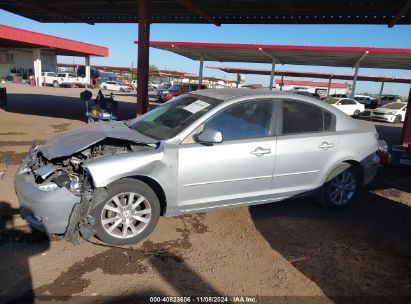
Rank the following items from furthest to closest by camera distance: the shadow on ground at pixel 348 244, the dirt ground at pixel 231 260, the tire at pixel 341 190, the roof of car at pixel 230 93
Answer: the tire at pixel 341 190
the roof of car at pixel 230 93
the shadow on ground at pixel 348 244
the dirt ground at pixel 231 260

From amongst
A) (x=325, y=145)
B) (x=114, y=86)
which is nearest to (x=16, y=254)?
(x=325, y=145)

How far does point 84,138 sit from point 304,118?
111 inches

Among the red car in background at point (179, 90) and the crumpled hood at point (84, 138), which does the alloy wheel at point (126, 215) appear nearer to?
the crumpled hood at point (84, 138)

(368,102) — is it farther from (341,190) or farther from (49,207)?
(49,207)

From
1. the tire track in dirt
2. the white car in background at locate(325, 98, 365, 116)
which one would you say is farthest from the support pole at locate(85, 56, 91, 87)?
the tire track in dirt

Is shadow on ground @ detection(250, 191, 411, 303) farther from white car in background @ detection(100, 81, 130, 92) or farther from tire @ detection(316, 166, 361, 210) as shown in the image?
white car in background @ detection(100, 81, 130, 92)

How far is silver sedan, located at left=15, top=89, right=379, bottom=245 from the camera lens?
3504mm

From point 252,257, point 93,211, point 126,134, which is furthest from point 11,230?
point 252,257

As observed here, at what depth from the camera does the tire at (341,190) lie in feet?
16.2

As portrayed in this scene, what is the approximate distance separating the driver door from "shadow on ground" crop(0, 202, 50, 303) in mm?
1598

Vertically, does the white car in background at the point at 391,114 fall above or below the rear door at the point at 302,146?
below

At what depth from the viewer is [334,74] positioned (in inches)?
1657

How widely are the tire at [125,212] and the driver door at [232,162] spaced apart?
0.36m

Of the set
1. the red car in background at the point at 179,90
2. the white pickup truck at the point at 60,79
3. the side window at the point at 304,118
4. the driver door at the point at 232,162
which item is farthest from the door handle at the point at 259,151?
the white pickup truck at the point at 60,79
